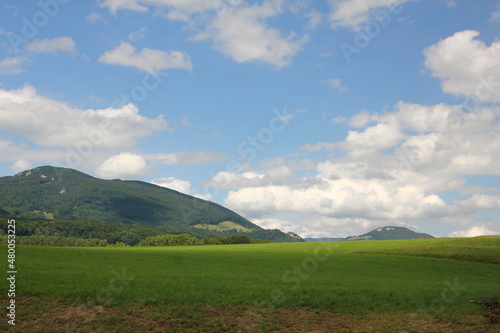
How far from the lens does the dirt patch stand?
19.1m

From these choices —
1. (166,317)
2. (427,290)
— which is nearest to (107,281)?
(166,317)

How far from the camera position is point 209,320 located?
2058 centimetres

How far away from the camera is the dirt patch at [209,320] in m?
19.1

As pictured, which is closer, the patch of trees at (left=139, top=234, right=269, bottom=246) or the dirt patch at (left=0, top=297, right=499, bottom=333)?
the dirt patch at (left=0, top=297, right=499, bottom=333)

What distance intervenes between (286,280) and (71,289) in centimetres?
1801

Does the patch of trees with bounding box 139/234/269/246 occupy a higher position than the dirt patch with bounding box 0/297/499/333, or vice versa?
the dirt patch with bounding box 0/297/499/333

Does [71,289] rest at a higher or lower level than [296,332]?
higher

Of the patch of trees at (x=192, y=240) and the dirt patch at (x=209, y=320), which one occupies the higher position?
the dirt patch at (x=209, y=320)

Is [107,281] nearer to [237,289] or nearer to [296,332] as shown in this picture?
[237,289]

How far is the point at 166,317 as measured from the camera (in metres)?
20.4

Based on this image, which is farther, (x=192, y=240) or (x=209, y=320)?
(x=192, y=240)

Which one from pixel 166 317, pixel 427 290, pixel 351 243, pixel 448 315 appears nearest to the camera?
pixel 166 317

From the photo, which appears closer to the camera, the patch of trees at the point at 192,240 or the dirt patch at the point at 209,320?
the dirt patch at the point at 209,320

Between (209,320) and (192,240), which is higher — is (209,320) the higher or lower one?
the higher one
